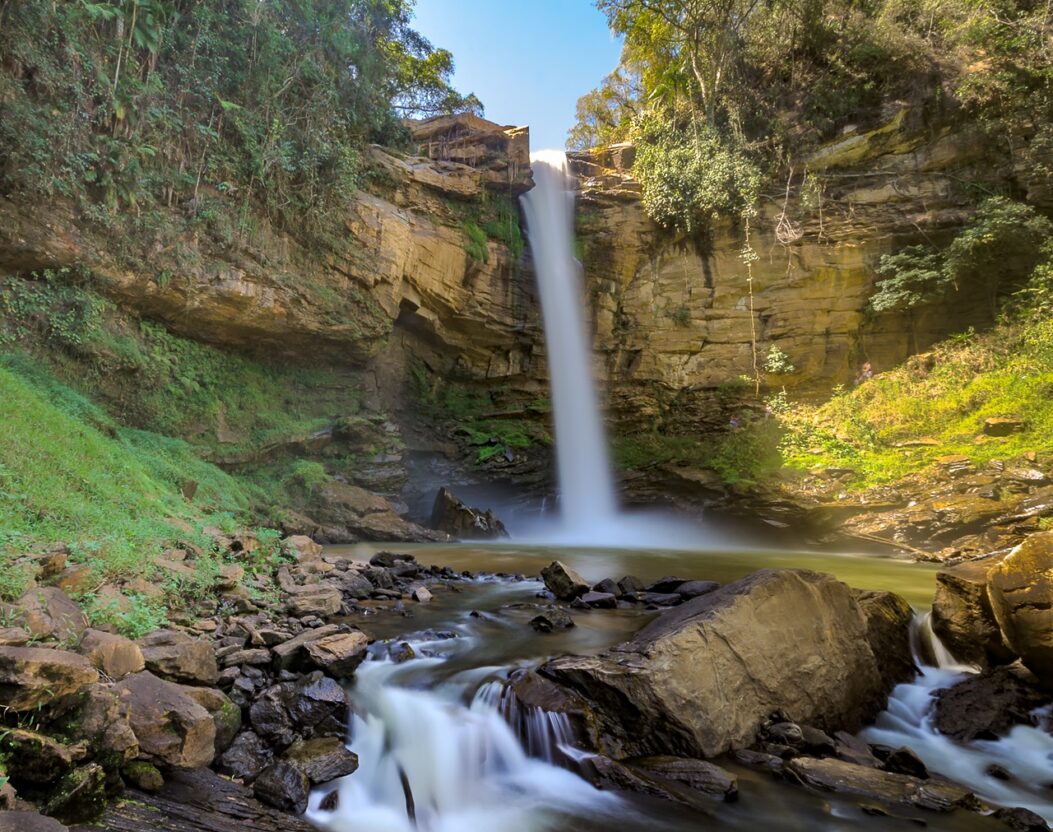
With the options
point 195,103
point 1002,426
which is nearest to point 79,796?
point 195,103

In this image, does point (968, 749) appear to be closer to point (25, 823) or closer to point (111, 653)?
point (25, 823)

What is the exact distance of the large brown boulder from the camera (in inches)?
161

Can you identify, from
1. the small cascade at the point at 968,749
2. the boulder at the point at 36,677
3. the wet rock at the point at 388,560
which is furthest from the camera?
the wet rock at the point at 388,560

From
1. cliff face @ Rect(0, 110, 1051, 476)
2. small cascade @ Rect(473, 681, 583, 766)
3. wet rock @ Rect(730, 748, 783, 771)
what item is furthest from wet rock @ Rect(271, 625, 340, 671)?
cliff face @ Rect(0, 110, 1051, 476)

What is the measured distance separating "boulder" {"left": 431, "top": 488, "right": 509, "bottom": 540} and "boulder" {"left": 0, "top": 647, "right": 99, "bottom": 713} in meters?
12.1

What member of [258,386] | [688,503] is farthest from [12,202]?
[688,503]

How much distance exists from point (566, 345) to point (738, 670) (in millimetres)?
15281

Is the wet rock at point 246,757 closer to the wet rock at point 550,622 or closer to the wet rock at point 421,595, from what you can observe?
the wet rock at point 550,622

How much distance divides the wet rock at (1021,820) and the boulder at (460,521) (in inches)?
485

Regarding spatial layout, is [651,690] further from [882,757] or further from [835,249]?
[835,249]

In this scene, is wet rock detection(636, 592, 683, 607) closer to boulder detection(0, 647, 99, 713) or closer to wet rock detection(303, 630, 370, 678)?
wet rock detection(303, 630, 370, 678)

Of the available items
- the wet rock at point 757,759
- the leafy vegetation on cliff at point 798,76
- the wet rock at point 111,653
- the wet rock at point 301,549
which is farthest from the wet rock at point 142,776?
the leafy vegetation on cliff at point 798,76

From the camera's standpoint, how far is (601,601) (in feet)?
23.6

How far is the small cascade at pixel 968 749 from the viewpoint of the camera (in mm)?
3881
